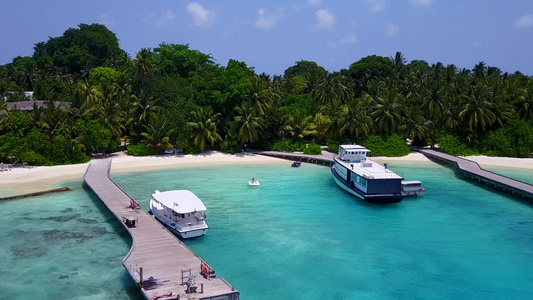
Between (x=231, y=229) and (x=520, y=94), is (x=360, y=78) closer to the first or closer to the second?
(x=520, y=94)

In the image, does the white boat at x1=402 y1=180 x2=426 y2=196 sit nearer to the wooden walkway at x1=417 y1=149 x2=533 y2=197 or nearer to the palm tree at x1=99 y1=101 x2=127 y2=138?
the wooden walkway at x1=417 y1=149 x2=533 y2=197

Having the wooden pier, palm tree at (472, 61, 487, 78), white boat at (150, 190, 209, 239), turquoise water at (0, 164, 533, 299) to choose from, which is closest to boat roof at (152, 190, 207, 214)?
white boat at (150, 190, 209, 239)

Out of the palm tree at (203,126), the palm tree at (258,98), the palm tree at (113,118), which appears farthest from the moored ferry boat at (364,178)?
the palm tree at (113,118)

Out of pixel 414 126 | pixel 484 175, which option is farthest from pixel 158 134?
pixel 484 175

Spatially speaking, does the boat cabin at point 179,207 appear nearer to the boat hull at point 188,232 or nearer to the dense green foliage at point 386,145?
the boat hull at point 188,232

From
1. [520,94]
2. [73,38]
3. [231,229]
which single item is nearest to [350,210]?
[231,229]

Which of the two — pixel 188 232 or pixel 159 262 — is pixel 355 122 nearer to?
pixel 188 232

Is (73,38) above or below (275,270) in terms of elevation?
above
